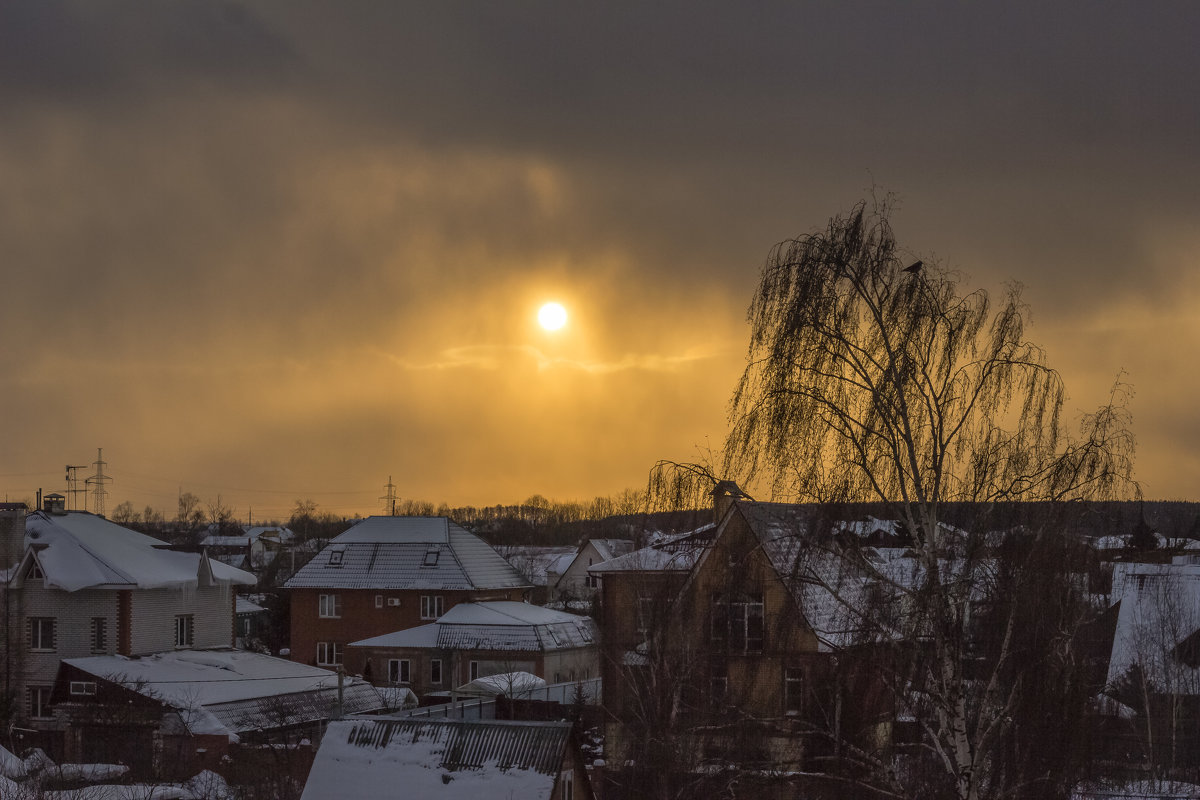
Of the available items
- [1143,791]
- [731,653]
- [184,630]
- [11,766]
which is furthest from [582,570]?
[731,653]

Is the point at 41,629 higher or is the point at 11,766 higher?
the point at 41,629

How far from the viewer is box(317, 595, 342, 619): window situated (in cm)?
5866

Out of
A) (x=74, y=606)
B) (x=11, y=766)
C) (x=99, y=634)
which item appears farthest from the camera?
(x=74, y=606)

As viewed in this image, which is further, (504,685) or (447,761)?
(504,685)

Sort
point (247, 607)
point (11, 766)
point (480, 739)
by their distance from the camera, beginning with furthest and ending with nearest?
point (247, 607), point (11, 766), point (480, 739)

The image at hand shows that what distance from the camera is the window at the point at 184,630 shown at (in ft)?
157

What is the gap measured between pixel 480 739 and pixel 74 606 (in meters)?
26.5

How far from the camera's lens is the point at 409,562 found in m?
59.2

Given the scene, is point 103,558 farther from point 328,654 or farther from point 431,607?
point 431,607

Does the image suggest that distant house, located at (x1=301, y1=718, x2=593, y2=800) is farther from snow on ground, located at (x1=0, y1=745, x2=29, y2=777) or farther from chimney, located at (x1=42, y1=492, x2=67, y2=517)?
chimney, located at (x1=42, y1=492, x2=67, y2=517)

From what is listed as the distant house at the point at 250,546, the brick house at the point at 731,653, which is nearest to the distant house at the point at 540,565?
the distant house at the point at 250,546

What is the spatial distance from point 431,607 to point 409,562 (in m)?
2.91

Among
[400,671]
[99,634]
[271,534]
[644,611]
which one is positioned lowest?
[400,671]

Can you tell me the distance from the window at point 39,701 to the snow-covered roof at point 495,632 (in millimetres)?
13012
